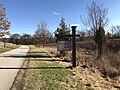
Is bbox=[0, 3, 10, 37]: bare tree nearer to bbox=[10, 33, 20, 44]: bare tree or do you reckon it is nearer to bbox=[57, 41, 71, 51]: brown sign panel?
bbox=[57, 41, 71, 51]: brown sign panel

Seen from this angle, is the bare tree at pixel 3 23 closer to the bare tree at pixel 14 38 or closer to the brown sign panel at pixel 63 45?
the brown sign panel at pixel 63 45

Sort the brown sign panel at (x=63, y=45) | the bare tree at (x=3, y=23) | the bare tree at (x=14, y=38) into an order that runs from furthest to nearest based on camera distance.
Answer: the bare tree at (x=14, y=38) < the bare tree at (x=3, y=23) < the brown sign panel at (x=63, y=45)

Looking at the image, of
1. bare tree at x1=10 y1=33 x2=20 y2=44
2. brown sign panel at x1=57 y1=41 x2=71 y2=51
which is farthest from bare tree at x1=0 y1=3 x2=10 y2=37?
bare tree at x1=10 y1=33 x2=20 y2=44

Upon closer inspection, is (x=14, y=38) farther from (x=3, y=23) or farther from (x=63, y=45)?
(x=63, y=45)

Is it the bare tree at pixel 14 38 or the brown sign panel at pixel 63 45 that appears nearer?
the brown sign panel at pixel 63 45

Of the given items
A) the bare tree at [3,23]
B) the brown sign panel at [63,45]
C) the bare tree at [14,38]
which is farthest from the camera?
the bare tree at [14,38]

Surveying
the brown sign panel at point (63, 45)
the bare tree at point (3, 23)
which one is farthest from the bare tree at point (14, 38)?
the brown sign panel at point (63, 45)

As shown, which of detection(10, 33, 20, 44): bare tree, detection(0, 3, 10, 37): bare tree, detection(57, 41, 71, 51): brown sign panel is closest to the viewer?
detection(57, 41, 71, 51): brown sign panel

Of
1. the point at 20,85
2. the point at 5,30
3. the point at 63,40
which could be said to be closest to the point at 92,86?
the point at 20,85

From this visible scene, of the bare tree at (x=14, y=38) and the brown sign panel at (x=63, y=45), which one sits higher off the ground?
the bare tree at (x=14, y=38)

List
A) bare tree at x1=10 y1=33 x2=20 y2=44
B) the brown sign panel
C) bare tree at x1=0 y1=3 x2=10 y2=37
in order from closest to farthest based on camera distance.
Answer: the brown sign panel, bare tree at x1=0 y1=3 x2=10 y2=37, bare tree at x1=10 y1=33 x2=20 y2=44

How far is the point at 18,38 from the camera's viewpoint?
138 metres

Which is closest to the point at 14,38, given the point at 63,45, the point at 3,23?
the point at 3,23

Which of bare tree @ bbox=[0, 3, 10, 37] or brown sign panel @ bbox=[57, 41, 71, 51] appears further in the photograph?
bare tree @ bbox=[0, 3, 10, 37]
